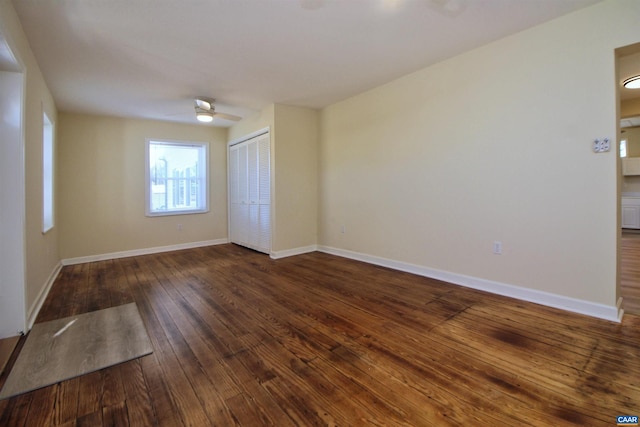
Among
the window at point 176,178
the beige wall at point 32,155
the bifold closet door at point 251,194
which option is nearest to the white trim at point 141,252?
the bifold closet door at point 251,194

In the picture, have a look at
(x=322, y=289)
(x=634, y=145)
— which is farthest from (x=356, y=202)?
(x=634, y=145)

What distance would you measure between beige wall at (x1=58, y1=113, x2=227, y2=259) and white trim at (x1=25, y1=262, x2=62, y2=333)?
0.84m

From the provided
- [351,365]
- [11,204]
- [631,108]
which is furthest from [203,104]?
[631,108]

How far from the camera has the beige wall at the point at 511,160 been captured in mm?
2283

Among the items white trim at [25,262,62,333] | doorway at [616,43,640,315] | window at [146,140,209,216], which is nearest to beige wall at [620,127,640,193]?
doorway at [616,43,640,315]

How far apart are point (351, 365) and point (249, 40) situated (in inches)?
112

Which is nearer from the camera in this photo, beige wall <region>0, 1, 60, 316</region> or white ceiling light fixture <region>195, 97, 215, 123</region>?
beige wall <region>0, 1, 60, 316</region>

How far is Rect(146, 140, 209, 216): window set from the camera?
5250mm

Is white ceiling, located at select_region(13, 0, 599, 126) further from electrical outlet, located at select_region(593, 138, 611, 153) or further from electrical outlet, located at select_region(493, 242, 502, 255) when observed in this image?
electrical outlet, located at select_region(493, 242, 502, 255)

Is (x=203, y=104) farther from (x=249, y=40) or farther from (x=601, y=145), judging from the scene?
(x=601, y=145)

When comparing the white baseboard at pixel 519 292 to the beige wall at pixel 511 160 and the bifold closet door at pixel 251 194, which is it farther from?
the bifold closet door at pixel 251 194

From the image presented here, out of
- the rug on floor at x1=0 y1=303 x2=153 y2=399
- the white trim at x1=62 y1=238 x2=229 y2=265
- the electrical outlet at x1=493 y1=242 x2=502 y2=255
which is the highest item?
the electrical outlet at x1=493 y1=242 x2=502 y2=255

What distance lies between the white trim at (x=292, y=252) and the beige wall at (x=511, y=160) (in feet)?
4.43

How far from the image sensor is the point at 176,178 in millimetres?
5551
